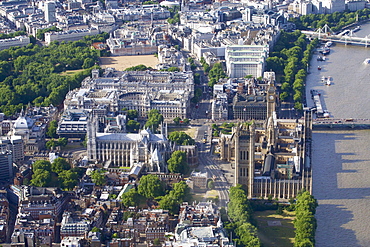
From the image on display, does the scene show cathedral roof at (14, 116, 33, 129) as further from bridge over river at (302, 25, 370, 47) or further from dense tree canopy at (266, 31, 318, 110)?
bridge over river at (302, 25, 370, 47)

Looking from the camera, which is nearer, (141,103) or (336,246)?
(336,246)

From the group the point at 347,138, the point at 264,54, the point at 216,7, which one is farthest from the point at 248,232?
the point at 216,7

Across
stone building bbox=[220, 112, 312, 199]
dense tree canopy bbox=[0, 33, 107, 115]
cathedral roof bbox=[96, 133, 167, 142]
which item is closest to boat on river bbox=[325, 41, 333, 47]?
dense tree canopy bbox=[0, 33, 107, 115]

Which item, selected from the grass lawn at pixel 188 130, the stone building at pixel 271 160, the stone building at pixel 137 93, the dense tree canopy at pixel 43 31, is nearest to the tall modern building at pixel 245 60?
the stone building at pixel 137 93

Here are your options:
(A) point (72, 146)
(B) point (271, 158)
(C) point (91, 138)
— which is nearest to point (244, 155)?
(B) point (271, 158)

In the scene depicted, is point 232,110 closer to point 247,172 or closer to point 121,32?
point 247,172

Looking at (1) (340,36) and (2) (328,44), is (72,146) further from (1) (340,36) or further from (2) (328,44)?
(1) (340,36)
